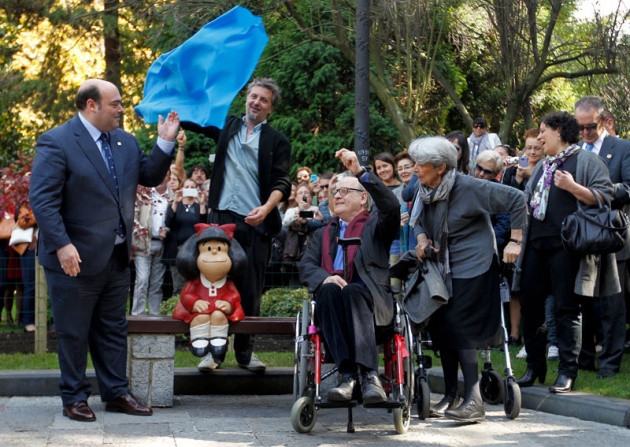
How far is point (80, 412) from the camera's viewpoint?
7.71 m

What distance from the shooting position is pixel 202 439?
7062mm

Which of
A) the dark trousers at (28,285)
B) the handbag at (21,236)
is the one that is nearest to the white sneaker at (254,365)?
the dark trousers at (28,285)

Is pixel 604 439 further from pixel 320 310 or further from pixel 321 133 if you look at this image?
pixel 321 133

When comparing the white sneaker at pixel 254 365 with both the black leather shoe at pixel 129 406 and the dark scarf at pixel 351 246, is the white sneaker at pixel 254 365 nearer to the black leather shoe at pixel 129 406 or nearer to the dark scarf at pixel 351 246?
the black leather shoe at pixel 129 406

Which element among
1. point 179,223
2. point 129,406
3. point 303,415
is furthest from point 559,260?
point 179,223

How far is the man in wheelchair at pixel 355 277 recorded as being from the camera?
7.35 m

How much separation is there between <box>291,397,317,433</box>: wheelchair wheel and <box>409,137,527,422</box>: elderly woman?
3.80 feet

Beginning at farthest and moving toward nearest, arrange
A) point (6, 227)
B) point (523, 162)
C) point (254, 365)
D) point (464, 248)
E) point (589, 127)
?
1. point (6, 227)
2. point (523, 162)
3. point (254, 365)
4. point (589, 127)
5. point (464, 248)

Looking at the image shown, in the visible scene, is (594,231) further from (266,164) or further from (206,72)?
(206,72)

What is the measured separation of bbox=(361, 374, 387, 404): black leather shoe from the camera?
711 cm

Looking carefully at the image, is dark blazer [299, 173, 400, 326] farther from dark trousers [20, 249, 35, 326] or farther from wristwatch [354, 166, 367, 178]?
dark trousers [20, 249, 35, 326]

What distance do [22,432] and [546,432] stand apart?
3523mm

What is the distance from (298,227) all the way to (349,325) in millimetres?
5752

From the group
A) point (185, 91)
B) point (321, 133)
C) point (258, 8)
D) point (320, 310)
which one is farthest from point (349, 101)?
point (320, 310)
